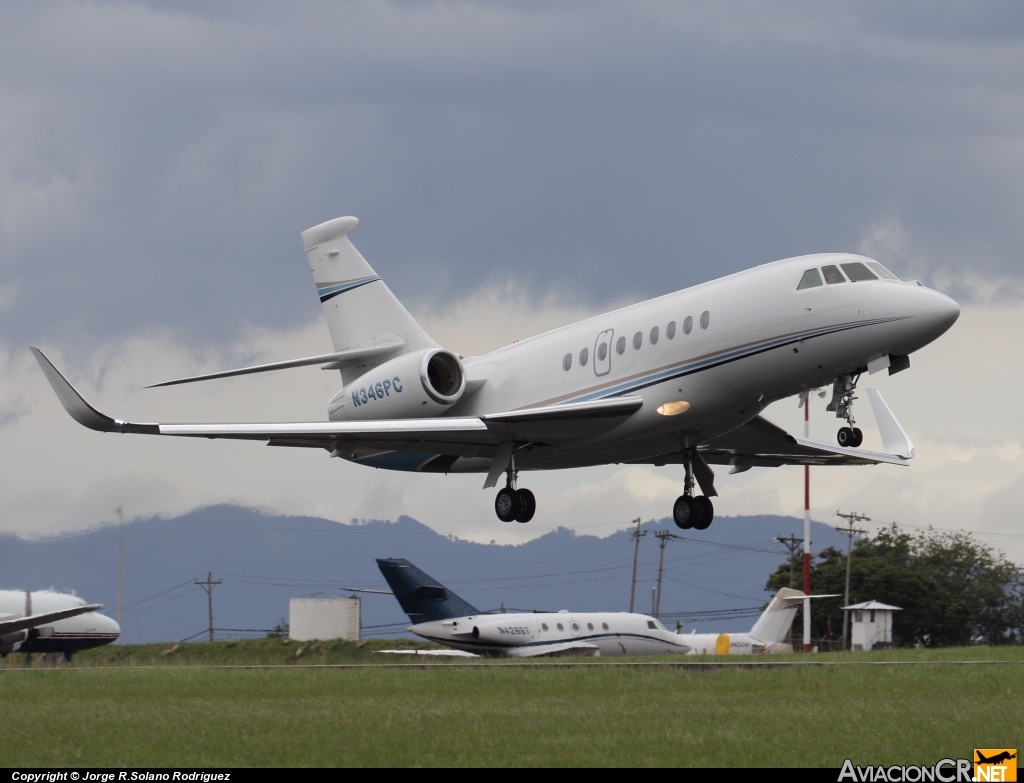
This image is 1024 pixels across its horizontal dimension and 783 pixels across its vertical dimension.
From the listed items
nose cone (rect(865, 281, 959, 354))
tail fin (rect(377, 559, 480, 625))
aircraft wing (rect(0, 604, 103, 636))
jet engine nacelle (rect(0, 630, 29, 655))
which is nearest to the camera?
nose cone (rect(865, 281, 959, 354))

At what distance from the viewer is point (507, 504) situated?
26953mm

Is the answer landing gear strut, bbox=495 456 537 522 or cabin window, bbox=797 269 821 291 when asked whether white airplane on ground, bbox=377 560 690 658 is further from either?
cabin window, bbox=797 269 821 291

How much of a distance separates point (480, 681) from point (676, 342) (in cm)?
892

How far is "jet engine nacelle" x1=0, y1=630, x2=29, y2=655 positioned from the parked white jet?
85.1 feet

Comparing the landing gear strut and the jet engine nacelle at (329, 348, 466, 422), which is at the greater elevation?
the jet engine nacelle at (329, 348, 466, 422)

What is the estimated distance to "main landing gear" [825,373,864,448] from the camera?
23328mm

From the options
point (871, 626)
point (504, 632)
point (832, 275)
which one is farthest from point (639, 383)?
point (871, 626)

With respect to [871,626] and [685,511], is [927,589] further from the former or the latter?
[685,511]

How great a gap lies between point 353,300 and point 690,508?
10180mm

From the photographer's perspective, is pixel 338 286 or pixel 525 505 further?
pixel 338 286

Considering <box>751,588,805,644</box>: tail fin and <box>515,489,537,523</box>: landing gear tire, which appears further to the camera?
<box>751,588,805,644</box>: tail fin

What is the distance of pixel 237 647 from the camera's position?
58312mm

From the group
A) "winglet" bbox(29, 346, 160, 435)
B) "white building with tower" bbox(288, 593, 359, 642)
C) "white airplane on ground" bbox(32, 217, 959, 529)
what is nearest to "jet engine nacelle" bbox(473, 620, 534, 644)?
"white building with tower" bbox(288, 593, 359, 642)

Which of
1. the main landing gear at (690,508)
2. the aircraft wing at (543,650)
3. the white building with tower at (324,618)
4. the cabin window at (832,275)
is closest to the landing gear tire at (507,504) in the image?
the main landing gear at (690,508)
